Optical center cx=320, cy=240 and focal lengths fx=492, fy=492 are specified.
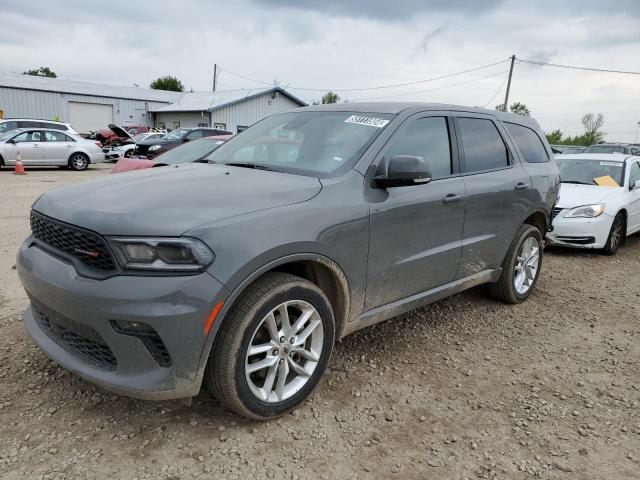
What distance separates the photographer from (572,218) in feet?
23.4

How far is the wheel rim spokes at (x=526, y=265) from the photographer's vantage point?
4781 mm

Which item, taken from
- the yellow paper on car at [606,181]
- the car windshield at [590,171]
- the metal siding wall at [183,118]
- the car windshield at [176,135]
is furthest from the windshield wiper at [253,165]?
the metal siding wall at [183,118]

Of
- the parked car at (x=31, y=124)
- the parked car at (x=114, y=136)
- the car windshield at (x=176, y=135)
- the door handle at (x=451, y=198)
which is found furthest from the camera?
the parked car at (x=114, y=136)

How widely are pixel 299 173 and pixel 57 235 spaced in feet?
4.68

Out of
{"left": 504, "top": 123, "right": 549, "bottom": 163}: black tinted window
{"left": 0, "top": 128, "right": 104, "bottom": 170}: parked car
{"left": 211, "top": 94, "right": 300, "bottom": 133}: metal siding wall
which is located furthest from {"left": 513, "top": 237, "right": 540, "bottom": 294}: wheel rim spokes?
{"left": 211, "top": 94, "right": 300, "bottom": 133}: metal siding wall

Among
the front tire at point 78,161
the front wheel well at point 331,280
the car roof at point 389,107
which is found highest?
the car roof at point 389,107

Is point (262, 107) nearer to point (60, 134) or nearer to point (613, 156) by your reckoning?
point (60, 134)

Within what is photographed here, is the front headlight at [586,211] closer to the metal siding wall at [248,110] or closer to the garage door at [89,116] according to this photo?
the metal siding wall at [248,110]

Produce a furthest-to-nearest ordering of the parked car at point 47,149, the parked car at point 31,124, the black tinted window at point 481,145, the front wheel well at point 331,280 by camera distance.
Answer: the parked car at point 31,124
the parked car at point 47,149
the black tinted window at point 481,145
the front wheel well at point 331,280

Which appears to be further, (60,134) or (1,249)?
(60,134)

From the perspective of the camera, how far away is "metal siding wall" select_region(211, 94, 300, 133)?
35.5 metres

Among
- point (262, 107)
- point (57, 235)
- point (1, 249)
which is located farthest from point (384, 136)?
point (262, 107)

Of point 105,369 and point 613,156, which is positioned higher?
point 613,156

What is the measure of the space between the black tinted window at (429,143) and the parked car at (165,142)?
49.3 feet
